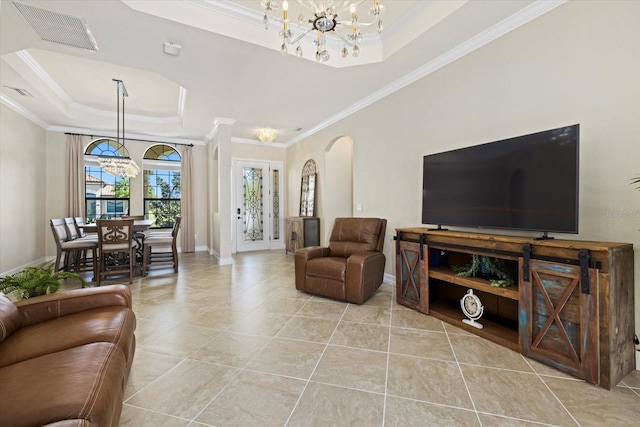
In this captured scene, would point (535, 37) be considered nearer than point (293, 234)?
Yes

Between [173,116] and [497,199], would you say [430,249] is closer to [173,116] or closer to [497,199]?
[497,199]

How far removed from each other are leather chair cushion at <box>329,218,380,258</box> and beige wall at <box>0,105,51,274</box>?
5.31 m

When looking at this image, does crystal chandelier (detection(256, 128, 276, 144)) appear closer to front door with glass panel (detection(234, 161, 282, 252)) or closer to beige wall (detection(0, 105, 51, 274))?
front door with glass panel (detection(234, 161, 282, 252))

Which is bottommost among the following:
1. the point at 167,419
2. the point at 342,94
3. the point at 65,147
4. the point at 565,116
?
the point at 167,419

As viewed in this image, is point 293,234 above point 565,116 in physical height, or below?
below

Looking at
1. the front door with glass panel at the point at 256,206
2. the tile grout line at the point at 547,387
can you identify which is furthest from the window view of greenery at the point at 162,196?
the tile grout line at the point at 547,387

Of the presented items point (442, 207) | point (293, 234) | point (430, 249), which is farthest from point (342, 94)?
point (293, 234)

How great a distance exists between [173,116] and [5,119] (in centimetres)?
257

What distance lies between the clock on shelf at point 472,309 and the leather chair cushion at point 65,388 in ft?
A: 8.42

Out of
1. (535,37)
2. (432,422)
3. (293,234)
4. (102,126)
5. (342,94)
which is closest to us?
(432,422)

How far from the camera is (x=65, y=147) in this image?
5.88m

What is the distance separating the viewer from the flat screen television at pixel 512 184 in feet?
6.23

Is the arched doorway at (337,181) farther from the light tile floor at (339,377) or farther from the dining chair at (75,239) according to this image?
the dining chair at (75,239)

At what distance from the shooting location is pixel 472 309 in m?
2.44
